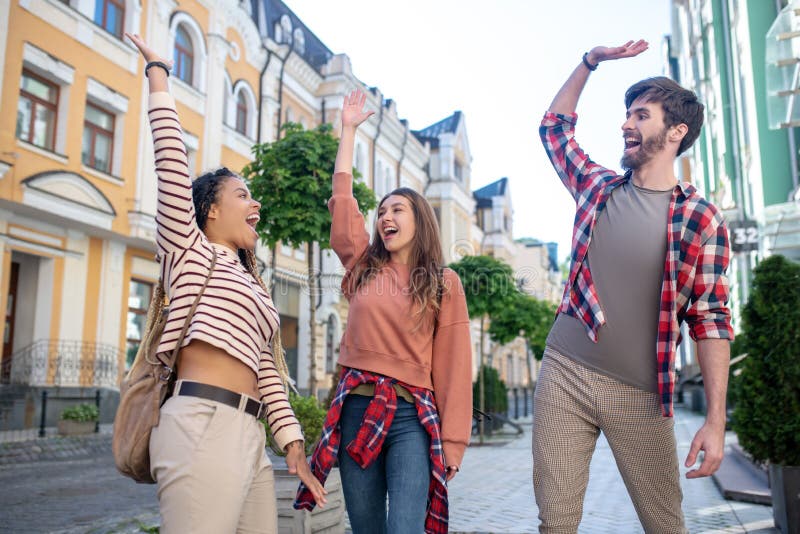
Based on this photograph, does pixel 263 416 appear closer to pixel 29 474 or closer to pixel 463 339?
pixel 463 339

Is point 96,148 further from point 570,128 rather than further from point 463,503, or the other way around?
point 570,128

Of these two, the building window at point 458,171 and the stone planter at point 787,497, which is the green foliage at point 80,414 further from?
the building window at point 458,171

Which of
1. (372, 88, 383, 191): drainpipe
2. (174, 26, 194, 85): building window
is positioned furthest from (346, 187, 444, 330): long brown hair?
(372, 88, 383, 191): drainpipe

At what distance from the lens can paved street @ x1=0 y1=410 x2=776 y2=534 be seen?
20.1 ft

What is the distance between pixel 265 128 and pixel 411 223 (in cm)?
2096

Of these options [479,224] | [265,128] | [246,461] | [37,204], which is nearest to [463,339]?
[246,461]

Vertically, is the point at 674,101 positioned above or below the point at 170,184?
above

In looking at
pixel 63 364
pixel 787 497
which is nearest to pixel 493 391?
pixel 63 364

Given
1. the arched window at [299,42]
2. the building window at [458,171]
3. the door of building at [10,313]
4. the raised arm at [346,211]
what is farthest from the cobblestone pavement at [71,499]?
the building window at [458,171]

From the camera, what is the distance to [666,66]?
35500 millimetres

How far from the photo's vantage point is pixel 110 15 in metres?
17.3

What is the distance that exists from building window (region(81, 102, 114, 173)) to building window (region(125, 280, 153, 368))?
118 inches

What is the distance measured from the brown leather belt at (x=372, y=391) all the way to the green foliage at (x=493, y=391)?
54.6ft

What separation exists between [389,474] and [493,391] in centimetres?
1813
